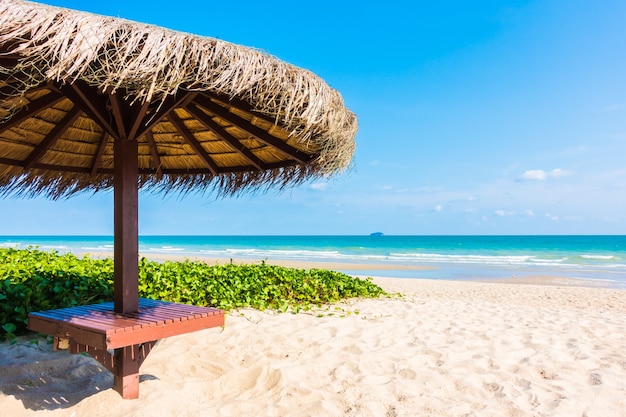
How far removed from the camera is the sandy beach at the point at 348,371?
308cm

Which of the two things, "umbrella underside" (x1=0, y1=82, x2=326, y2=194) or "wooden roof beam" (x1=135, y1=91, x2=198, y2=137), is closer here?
"wooden roof beam" (x1=135, y1=91, x2=198, y2=137)

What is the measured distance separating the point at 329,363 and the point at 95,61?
2.95 metres

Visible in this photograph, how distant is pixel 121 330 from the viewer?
106 inches

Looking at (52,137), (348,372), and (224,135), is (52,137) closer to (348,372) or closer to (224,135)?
(224,135)

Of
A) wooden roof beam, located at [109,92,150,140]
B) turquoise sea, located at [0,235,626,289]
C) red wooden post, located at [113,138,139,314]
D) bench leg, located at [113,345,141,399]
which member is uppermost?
wooden roof beam, located at [109,92,150,140]

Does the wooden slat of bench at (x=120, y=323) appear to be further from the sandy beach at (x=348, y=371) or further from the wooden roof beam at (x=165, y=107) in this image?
the wooden roof beam at (x=165, y=107)

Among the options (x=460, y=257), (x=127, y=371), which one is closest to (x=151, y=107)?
(x=127, y=371)

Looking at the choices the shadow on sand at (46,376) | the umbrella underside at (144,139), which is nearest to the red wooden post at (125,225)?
the umbrella underside at (144,139)

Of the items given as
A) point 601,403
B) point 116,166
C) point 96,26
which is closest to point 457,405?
point 601,403

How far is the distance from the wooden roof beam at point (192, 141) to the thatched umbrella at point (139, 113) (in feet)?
0.06

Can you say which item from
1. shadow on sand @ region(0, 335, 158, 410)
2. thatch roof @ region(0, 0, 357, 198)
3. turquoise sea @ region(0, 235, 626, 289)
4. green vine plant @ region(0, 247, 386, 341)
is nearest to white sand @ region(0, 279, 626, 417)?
shadow on sand @ region(0, 335, 158, 410)

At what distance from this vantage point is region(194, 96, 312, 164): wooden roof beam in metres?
3.53

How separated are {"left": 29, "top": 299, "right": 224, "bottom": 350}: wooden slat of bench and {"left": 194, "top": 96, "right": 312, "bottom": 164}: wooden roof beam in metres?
1.43

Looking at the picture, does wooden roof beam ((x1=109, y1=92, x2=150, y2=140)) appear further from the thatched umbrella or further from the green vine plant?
the green vine plant
